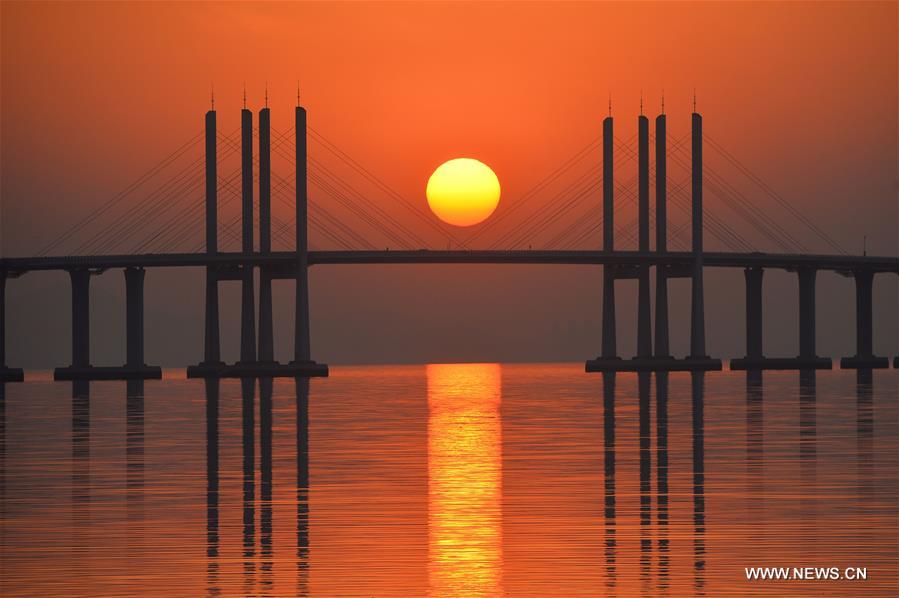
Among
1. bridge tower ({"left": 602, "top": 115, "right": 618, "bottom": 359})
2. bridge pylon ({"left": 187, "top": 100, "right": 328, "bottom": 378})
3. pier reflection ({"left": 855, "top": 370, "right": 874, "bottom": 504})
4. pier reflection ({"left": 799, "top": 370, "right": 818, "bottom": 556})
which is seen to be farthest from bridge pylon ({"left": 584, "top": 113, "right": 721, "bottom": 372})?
pier reflection ({"left": 799, "top": 370, "right": 818, "bottom": 556})

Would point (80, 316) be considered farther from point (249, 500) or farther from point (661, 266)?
point (249, 500)

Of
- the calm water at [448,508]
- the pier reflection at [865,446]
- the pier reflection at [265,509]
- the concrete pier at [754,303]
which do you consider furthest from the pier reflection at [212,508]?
the concrete pier at [754,303]

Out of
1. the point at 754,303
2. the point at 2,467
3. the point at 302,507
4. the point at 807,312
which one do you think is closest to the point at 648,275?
the point at 754,303

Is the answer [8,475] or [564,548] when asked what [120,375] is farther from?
[564,548]

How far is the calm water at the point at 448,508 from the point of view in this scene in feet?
50.2

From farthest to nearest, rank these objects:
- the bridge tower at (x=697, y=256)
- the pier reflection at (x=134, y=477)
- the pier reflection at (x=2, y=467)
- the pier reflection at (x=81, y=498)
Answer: the bridge tower at (x=697, y=256) → the pier reflection at (x=2, y=467) → the pier reflection at (x=134, y=477) → the pier reflection at (x=81, y=498)

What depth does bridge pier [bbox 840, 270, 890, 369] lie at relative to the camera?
125m

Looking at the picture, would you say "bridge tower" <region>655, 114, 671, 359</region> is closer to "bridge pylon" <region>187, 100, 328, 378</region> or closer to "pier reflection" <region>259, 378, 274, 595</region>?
"bridge pylon" <region>187, 100, 328, 378</region>

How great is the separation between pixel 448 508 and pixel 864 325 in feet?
365

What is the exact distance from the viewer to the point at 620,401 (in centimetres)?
6069

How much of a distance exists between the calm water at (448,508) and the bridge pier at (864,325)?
3306 inches

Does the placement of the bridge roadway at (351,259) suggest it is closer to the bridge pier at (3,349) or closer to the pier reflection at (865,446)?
the bridge pier at (3,349)

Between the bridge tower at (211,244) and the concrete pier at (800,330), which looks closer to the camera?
the bridge tower at (211,244)

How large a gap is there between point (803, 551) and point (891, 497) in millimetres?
5574
